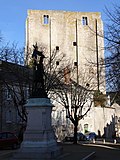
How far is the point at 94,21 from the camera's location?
84750 millimetres

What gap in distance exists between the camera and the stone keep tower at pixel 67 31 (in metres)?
82.4

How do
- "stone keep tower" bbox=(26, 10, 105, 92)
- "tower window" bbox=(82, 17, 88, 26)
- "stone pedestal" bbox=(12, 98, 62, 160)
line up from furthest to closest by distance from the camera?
"tower window" bbox=(82, 17, 88, 26) < "stone keep tower" bbox=(26, 10, 105, 92) < "stone pedestal" bbox=(12, 98, 62, 160)

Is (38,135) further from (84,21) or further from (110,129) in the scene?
(84,21)

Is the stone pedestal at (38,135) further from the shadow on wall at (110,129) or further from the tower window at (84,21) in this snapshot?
the tower window at (84,21)

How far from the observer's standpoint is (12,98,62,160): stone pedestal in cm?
1969

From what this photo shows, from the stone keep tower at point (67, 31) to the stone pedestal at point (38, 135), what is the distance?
61.0 metres

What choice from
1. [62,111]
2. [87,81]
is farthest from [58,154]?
[62,111]

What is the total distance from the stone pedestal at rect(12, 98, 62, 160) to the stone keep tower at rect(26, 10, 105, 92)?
6098 centimetres

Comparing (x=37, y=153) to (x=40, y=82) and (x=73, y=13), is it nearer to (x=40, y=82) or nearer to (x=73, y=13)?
(x=40, y=82)

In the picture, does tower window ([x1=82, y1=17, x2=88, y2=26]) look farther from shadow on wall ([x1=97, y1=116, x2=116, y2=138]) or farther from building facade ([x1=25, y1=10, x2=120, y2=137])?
shadow on wall ([x1=97, y1=116, x2=116, y2=138])

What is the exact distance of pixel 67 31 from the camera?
85.2m

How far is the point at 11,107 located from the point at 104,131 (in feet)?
97.8

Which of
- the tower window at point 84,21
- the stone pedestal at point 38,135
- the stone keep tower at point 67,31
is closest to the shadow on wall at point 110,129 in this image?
the stone keep tower at point 67,31

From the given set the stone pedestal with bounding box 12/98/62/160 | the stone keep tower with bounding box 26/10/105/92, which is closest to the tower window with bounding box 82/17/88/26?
the stone keep tower with bounding box 26/10/105/92
